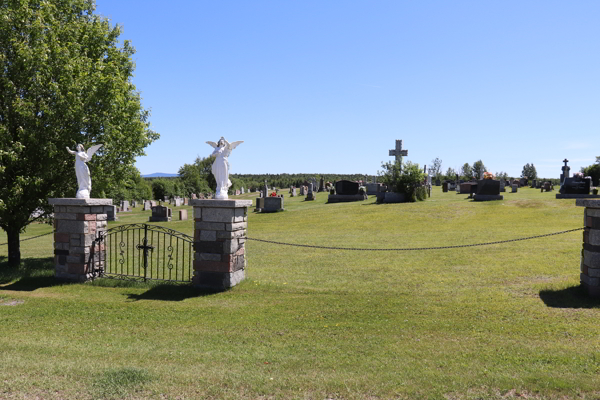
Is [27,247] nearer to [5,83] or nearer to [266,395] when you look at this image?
[5,83]

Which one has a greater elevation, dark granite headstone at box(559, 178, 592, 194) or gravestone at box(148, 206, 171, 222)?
dark granite headstone at box(559, 178, 592, 194)

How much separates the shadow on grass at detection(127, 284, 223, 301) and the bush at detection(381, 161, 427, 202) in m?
19.5

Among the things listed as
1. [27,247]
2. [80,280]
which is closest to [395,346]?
[80,280]

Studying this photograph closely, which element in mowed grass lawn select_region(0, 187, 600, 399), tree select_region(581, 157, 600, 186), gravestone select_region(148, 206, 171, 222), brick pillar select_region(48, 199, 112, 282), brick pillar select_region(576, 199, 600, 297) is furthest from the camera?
tree select_region(581, 157, 600, 186)

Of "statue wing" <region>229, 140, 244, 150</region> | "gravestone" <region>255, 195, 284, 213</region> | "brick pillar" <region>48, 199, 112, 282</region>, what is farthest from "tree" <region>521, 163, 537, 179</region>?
"brick pillar" <region>48, 199, 112, 282</region>

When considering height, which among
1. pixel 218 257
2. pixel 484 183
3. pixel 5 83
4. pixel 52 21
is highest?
pixel 52 21

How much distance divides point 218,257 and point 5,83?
24.5ft

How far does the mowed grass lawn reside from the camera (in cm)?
468

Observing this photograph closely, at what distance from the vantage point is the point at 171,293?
9.20m

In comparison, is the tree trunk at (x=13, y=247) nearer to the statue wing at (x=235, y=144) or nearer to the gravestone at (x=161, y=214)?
the statue wing at (x=235, y=144)

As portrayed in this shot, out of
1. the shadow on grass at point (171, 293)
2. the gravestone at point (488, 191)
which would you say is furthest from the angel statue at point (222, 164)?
the gravestone at point (488, 191)

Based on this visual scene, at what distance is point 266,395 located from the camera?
4.51 metres

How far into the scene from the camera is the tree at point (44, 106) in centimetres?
1105

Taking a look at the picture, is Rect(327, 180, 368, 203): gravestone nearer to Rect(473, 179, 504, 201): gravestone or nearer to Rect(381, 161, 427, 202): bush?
Rect(381, 161, 427, 202): bush
